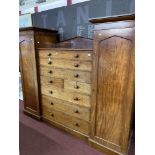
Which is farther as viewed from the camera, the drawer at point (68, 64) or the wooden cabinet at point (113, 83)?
the drawer at point (68, 64)

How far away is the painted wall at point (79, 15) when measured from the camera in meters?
2.13

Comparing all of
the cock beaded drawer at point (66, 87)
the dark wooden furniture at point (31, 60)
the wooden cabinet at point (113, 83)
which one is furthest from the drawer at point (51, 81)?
the wooden cabinet at point (113, 83)

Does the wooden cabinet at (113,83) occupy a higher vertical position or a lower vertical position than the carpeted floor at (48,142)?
higher

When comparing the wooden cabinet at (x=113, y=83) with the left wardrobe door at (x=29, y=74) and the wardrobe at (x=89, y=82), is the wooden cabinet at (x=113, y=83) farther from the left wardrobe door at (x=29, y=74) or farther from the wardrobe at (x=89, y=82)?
the left wardrobe door at (x=29, y=74)

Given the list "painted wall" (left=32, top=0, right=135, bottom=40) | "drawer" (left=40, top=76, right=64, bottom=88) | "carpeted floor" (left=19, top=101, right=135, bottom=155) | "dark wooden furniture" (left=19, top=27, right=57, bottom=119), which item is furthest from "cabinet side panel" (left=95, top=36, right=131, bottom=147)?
"dark wooden furniture" (left=19, top=27, right=57, bottom=119)

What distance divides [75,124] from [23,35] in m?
1.56

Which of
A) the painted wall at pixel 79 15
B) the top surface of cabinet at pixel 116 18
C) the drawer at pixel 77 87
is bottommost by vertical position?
the drawer at pixel 77 87

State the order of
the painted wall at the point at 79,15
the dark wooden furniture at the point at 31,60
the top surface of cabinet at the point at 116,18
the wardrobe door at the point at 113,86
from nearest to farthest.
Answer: the top surface of cabinet at the point at 116,18 < the wardrobe door at the point at 113,86 < the painted wall at the point at 79,15 < the dark wooden furniture at the point at 31,60

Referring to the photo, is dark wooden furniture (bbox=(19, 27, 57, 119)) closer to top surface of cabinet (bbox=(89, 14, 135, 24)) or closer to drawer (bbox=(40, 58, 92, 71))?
drawer (bbox=(40, 58, 92, 71))

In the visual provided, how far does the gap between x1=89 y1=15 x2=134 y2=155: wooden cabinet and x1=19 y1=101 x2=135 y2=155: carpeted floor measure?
0.82 ft

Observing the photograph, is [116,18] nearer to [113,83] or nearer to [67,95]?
[113,83]

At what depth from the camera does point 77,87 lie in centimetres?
200

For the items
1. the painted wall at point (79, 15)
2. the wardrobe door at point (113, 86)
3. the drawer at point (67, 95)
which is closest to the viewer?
the wardrobe door at point (113, 86)
